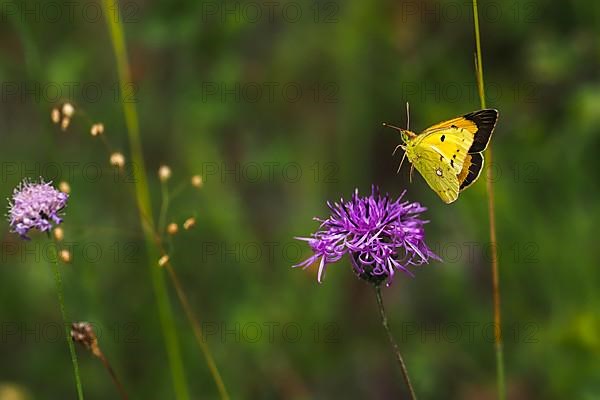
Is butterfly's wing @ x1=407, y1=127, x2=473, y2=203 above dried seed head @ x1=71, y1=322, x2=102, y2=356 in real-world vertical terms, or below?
above

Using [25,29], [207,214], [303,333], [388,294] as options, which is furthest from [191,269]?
[25,29]

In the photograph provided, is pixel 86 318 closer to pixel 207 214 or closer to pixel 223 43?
pixel 207 214

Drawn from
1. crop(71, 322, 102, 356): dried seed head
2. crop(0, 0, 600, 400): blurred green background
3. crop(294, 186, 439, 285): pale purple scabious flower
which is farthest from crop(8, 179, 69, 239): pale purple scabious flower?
crop(0, 0, 600, 400): blurred green background

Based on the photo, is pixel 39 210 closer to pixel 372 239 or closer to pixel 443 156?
pixel 372 239

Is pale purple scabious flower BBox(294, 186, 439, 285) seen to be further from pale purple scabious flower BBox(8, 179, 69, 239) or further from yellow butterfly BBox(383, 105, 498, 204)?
pale purple scabious flower BBox(8, 179, 69, 239)

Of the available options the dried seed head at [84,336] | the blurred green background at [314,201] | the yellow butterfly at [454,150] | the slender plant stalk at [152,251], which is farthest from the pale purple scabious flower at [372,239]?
the blurred green background at [314,201]

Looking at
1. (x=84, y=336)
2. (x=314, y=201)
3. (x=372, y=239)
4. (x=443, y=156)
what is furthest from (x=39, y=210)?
(x=314, y=201)
